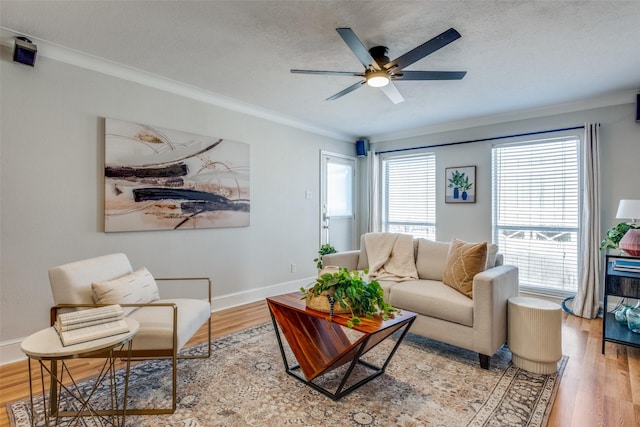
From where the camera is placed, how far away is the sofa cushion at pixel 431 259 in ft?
10.7

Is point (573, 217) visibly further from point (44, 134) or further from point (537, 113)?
point (44, 134)

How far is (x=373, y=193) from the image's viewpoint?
559 cm

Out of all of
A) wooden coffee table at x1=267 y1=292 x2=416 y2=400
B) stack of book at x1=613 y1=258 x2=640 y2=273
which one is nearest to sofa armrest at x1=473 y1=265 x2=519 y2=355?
wooden coffee table at x1=267 y1=292 x2=416 y2=400

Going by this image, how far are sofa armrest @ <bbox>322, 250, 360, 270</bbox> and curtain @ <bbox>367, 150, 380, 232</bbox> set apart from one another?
1.85 metres

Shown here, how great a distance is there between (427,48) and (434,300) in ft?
6.10

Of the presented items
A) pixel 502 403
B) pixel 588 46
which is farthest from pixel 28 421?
pixel 588 46

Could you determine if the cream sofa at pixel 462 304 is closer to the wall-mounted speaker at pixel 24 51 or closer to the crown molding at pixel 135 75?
the crown molding at pixel 135 75

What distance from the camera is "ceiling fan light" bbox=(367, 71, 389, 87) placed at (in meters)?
2.47

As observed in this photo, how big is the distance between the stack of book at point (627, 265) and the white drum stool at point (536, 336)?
90cm

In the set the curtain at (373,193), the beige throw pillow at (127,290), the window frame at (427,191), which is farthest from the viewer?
the curtain at (373,193)

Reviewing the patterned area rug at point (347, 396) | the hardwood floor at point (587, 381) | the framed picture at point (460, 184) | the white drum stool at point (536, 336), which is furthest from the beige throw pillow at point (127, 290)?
the framed picture at point (460, 184)

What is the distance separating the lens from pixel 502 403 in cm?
200

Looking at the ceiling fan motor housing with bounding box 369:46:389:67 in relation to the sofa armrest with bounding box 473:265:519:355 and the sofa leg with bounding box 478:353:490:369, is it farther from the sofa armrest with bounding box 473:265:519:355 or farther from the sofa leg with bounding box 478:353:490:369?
the sofa leg with bounding box 478:353:490:369

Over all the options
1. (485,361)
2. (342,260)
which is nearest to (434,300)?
(485,361)
